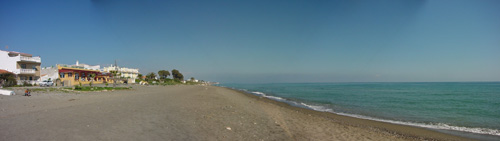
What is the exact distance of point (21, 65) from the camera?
4078cm

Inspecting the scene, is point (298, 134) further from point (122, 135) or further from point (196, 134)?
point (122, 135)

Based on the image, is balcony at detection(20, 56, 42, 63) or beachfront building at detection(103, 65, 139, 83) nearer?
balcony at detection(20, 56, 42, 63)

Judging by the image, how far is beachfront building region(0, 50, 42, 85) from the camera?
39.1 m

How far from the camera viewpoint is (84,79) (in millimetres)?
50906

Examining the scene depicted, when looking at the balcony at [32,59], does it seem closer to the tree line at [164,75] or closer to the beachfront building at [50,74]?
the beachfront building at [50,74]

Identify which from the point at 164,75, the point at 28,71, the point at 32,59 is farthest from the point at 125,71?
the point at 28,71

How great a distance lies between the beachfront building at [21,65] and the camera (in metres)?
39.1

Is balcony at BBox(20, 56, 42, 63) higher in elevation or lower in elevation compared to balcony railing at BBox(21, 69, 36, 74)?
higher

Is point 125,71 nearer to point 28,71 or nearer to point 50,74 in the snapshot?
point 50,74

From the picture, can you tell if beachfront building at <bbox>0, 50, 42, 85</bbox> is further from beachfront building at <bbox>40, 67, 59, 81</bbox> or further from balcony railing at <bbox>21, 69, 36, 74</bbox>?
beachfront building at <bbox>40, 67, 59, 81</bbox>

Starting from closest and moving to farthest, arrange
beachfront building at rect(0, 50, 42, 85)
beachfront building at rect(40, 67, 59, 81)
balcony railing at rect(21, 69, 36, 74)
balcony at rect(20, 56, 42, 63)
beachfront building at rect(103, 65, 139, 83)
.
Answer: beachfront building at rect(0, 50, 42, 85)
balcony railing at rect(21, 69, 36, 74)
balcony at rect(20, 56, 42, 63)
beachfront building at rect(40, 67, 59, 81)
beachfront building at rect(103, 65, 139, 83)

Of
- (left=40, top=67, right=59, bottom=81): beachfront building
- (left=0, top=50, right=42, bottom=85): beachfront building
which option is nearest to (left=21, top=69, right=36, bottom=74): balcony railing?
(left=0, top=50, right=42, bottom=85): beachfront building

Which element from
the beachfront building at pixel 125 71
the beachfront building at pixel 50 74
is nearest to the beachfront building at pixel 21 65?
the beachfront building at pixel 50 74

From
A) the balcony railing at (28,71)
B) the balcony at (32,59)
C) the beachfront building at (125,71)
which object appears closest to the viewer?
the balcony railing at (28,71)
